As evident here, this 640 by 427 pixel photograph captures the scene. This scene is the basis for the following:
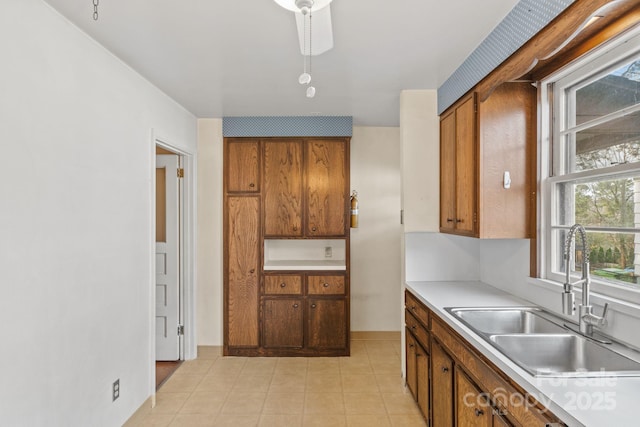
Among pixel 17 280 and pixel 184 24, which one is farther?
pixel 184 24

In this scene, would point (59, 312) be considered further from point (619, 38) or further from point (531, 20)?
point (619, 38)

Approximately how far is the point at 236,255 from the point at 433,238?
6.36 ft

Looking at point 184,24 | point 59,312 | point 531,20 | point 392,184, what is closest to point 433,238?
point 392,184

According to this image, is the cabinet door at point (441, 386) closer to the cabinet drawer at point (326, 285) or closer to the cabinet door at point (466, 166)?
the cabinet door at point (466, 166)

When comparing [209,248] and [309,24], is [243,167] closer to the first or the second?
[209,248]

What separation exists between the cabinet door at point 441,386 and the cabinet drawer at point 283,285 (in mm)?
1695

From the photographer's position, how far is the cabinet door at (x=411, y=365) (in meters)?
2.71

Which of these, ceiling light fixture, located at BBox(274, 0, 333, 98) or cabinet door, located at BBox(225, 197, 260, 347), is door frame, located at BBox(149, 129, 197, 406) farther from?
ceiling light fixture, located at BBox(274, 0, 333, 98)

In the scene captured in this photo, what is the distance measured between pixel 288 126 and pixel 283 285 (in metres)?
1.62

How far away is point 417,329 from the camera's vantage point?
2623 mm

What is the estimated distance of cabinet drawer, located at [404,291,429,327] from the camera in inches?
95.6

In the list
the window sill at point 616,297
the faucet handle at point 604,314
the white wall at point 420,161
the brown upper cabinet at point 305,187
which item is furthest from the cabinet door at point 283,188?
the faucet handle at point 604,314

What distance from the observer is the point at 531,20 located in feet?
5.67

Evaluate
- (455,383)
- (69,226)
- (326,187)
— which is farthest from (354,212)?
(69,226)
